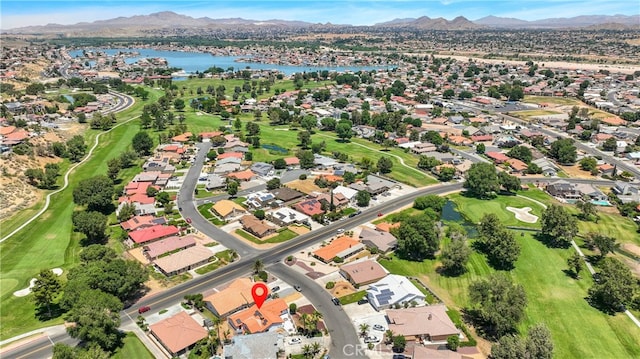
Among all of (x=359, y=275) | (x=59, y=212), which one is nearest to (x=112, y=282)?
(x=359, y=275)

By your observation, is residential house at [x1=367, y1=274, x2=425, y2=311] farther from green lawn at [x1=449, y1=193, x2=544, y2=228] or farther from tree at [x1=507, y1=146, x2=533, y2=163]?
tree at [x1=507, y1=146, x2=533, y2=163]

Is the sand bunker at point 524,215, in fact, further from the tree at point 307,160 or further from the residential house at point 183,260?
the residential house at point 183,260

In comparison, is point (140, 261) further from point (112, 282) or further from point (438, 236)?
point (438, 236)

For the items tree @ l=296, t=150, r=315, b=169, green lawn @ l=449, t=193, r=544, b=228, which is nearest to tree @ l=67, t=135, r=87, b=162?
tree @ l=296, t=150, r=315, b=169

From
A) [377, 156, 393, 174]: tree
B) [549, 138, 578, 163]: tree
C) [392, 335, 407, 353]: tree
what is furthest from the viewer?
A: [549, 138, 578, 163]: tree

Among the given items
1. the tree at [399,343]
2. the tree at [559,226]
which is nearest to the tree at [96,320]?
the tree at [399,343]
